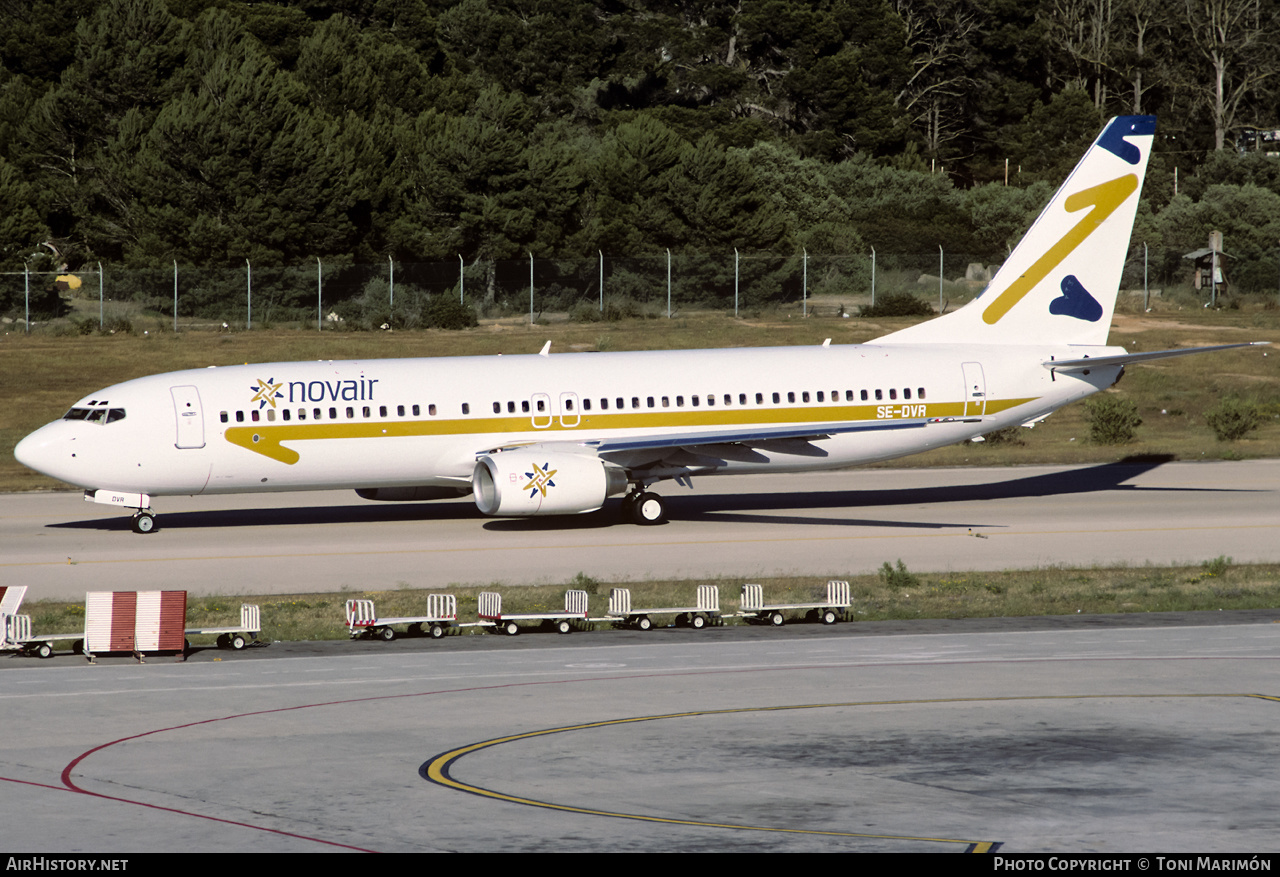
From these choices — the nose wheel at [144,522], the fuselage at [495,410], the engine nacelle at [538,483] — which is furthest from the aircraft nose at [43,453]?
the engine nacelle at [538,483]

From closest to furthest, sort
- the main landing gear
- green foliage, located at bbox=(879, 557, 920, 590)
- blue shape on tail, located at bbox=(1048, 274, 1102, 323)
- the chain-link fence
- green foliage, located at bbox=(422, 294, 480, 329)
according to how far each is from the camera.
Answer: green foliage, located at bbox=(879, 557, 920, 590) < the main landing gear < blue shape on tail, located at bbox=(1048, 274, 1102, 323) < the chain-link fence < green foliage, located at bbox=(422, 294, 480, 329)

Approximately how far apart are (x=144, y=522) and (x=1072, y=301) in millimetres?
24466

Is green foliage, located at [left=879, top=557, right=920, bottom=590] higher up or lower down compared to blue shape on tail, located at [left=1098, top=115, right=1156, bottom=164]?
lower down

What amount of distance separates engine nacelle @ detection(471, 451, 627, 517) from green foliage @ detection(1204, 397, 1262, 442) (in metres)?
29.8

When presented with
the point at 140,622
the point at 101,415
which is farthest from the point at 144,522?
the point at 140,622

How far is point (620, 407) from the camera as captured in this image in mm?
37719

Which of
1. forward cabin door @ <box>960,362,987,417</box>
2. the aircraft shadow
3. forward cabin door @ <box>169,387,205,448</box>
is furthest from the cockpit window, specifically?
forward cabin door @ <box>960,362,987,417</box>

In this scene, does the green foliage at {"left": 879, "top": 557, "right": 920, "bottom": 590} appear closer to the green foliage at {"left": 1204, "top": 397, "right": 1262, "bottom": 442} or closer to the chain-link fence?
the green foliage at {"left": 1204, "top": 397, "right": 1262, "bottom": 442}

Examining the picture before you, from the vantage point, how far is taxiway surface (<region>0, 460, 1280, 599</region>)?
1234 inches

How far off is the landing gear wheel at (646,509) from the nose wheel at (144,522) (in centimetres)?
1153

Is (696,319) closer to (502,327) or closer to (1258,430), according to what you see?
(502,327)

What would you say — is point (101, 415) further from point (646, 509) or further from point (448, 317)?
point (448, 317)

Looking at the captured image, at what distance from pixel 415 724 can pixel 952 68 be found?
421ft

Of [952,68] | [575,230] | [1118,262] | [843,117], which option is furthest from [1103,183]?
[952,68]
